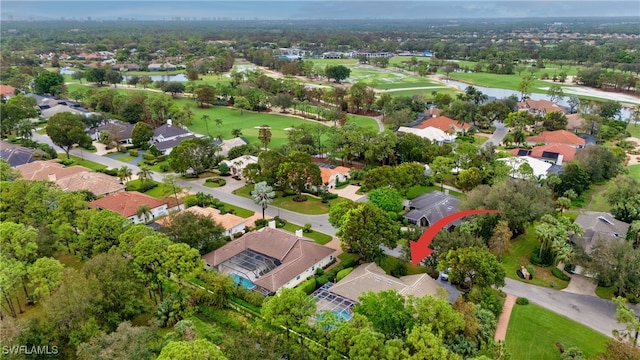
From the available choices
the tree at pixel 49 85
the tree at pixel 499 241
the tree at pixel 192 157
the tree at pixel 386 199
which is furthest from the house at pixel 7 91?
the tree at pixel 499 241

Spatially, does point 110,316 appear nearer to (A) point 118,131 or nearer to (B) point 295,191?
(B) point 295,191

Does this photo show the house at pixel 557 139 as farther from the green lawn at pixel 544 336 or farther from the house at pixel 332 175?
the green lawn at pixel 544 336

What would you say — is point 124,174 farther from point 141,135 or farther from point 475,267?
point 475,267

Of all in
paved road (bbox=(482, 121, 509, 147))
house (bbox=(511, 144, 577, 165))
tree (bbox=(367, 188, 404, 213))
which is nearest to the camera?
tree (bbox=(367, 188, 404, 213))

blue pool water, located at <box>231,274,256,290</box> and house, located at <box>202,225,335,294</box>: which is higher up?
house, located at <box>202,225,335,294</box>

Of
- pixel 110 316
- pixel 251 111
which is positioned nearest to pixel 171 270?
pixel 110 316

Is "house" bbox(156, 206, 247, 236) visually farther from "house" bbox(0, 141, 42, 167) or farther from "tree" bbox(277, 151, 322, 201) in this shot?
"house" bbox(0, 141, 42, 167)

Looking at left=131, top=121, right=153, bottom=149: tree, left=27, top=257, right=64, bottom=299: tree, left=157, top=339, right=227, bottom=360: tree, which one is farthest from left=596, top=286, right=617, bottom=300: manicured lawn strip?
left=131, top=121, right=153, bottom=149: tree
